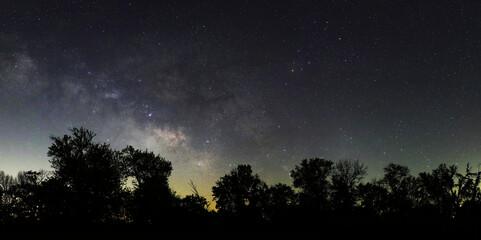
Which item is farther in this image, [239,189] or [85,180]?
[239,189]

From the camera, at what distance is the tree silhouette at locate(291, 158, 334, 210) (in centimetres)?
3603

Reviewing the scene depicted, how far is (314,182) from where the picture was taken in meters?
37.1

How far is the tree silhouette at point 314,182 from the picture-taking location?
3603cm

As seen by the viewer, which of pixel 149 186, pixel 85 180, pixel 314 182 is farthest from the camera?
pixel 314 182

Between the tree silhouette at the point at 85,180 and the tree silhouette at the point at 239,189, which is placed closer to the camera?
the tree silhouette at the point at 85,180

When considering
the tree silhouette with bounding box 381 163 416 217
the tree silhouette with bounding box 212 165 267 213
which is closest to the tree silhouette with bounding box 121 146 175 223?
the tree silhouette with bounding box 212 165 267 213

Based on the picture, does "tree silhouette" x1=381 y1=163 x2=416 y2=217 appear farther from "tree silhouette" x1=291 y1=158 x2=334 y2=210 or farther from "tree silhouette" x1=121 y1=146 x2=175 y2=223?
"tree silhouette" x1=121 y1=146 x2=175 y2=223

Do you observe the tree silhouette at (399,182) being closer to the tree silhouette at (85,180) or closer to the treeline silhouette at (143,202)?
the treeline silhouette at (143,202)

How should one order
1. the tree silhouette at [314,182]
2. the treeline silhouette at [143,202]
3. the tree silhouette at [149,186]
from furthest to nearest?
the tree silhouette at [314,182] → the tree silhouette at [149,186] → the treeline silhouette at [143,202]

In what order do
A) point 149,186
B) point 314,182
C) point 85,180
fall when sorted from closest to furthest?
point 85,180, point 149,186, point 314,182

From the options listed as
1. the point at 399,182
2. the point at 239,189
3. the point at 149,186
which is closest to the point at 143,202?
the point at 149,186

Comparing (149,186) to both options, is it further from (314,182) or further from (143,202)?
(314,182)

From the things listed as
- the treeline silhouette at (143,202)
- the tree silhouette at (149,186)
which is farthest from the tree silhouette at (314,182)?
the tree silhouette at (149,186)

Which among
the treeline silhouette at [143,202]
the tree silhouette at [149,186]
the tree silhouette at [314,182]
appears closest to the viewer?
the treeline silhouette at [143,202]
